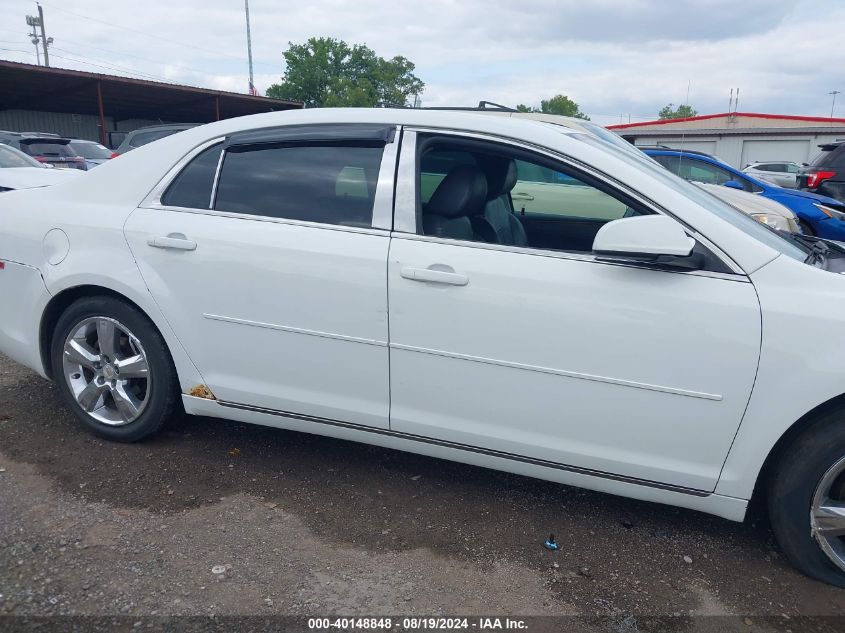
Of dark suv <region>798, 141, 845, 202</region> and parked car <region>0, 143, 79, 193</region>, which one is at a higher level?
parked car <region>0, 143, 79, 193</region>

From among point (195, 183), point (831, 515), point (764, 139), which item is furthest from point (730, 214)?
point (764, 139)

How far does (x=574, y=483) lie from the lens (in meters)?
2.76

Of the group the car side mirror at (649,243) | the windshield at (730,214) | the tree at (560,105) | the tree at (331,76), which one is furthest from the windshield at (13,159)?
the tree at (560,105)

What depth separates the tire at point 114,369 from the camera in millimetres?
3270

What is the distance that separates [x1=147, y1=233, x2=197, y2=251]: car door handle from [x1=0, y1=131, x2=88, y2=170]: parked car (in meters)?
13.1

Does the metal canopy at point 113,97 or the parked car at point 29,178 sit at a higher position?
the metal canopy at point 113,97

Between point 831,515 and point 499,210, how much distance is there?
1.96 meters

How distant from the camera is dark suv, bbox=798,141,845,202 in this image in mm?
11047

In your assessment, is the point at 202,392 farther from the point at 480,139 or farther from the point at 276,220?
the point at 480,139

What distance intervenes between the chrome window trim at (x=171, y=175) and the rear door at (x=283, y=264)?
0.04 ft

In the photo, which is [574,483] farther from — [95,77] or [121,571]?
[95,77]

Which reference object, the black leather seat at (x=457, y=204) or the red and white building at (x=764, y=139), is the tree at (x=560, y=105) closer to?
the red and white building at (x=764, y=139)

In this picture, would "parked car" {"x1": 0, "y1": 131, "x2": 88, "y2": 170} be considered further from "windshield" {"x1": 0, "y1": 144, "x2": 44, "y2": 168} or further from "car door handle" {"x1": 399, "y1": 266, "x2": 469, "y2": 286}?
"car door handle" {"x1": 399, "y1": 266, "x2": 469, "y2": 286}

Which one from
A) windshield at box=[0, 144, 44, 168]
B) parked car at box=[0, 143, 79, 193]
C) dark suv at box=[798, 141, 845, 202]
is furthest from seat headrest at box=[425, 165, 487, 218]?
dark suv at box=[798, 141, 845, 202]
